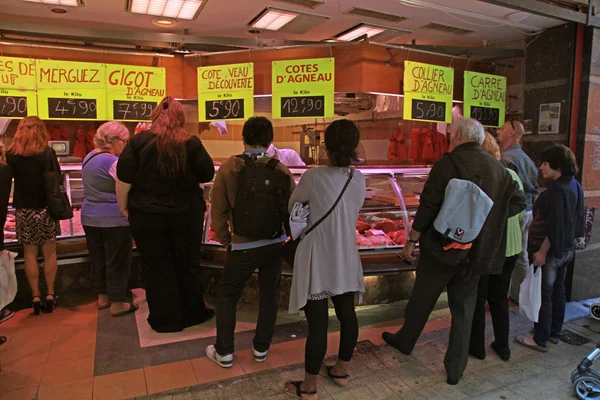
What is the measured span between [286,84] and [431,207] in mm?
3128

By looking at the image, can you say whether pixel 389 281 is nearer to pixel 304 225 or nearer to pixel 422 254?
pixel 422 254

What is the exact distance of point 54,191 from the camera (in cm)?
442

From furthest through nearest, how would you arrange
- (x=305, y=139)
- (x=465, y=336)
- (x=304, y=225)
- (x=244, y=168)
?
1. (x=305, y=139)
2. (x=465, y=336)
3. (x=244, y=168)
4. (x=304, y=225)

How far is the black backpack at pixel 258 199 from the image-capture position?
10.6 feet

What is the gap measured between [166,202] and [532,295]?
3.42 meters

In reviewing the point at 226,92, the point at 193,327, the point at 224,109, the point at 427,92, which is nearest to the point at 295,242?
the point at 193,327

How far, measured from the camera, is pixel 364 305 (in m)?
5.04

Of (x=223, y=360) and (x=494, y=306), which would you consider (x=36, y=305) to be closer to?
(x=223, y=360)

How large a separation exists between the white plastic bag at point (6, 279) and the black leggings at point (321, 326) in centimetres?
223

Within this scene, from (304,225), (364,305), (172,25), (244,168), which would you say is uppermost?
(172,25)

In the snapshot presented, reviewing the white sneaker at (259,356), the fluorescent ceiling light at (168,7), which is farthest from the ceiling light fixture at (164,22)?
the white sneaker at (259,356)

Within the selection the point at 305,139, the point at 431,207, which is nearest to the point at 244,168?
the point at 431,207

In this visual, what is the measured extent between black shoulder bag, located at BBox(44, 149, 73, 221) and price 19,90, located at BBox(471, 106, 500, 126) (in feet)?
17.8

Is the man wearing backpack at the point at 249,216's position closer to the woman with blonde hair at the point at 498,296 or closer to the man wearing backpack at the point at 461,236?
the man wearing backpack at the point at 461,236
